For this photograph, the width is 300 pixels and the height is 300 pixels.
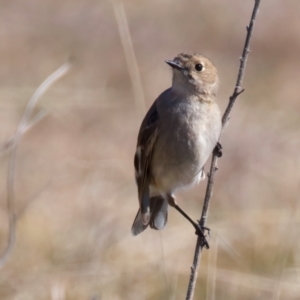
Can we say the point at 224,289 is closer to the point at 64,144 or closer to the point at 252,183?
Result: the point at 252,183

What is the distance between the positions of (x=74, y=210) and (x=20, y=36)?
224 inches

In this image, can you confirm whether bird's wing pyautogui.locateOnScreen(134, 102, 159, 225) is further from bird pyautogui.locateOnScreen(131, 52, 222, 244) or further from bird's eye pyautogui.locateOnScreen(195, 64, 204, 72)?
bird's eye pyautogui.locateOnScreen(195, 64, 204, 72)

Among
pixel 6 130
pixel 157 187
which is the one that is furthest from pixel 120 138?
pixel 157 187

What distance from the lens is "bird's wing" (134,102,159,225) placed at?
5189 millimetres

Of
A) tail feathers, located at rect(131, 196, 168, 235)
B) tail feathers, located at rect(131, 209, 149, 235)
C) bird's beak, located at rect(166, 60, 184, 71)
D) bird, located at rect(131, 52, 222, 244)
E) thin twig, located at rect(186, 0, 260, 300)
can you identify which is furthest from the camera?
tail feathers, located at rect(131, 196, 168, 235)

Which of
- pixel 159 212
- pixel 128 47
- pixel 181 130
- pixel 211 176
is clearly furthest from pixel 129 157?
pixel 211 176

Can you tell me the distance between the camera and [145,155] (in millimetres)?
5316

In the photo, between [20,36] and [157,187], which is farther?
[20,36]

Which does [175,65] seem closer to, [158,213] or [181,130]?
[181,130]

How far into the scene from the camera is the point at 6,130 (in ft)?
32.3

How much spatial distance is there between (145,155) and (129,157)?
466 cm

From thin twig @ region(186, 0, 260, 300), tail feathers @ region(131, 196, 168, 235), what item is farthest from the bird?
thin twig @ region(186, 0, 260, 300)

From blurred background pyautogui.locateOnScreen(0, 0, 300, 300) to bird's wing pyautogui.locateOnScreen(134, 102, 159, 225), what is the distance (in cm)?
Answer: 15

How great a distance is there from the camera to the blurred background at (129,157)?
6816 mm
